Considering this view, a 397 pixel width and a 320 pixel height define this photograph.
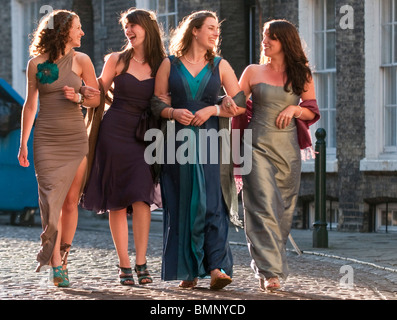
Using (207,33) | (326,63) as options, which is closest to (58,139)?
(207,33)

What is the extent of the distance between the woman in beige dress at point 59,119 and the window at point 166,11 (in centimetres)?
952

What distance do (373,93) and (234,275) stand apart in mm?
5940

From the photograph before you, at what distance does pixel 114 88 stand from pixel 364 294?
233cm

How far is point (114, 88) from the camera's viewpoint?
817 cm

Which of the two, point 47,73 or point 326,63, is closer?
point 47,73

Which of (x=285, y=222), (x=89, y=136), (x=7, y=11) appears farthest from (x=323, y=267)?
(x=7, y=11)

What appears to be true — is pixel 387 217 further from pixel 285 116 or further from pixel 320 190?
pixel 285 116

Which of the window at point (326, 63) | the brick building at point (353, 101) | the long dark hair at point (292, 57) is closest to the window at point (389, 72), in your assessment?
the brick building at point (353, 101)

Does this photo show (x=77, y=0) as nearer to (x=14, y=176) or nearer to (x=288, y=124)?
(x=14, y=176)

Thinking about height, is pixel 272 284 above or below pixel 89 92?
below

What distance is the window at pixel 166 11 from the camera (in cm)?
1756

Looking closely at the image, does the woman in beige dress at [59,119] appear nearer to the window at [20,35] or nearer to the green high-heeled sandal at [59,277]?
the green high-heeled sandal at [59,277]

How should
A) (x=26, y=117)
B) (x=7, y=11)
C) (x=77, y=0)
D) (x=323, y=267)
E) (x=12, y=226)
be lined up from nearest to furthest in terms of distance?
(x=26, y=117), (x=323, y=267), (x=12, y=226), (x=77, y=0), (x=7, y=11)

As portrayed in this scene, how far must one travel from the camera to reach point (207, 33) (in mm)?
7734
